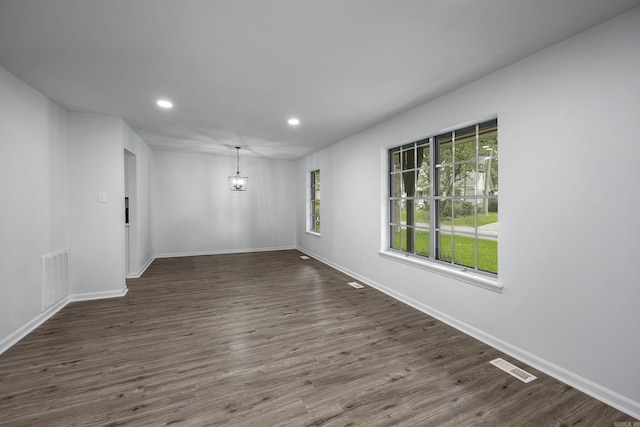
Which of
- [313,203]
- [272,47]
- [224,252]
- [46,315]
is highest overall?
[272,47]

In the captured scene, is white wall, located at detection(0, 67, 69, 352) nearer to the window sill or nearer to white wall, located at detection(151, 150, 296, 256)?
white wall, located at detection(151, 150, 296, 256)

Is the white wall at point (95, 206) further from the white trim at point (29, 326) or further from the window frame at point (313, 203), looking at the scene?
the window frame at point (313, 203)

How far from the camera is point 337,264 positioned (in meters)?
5.53

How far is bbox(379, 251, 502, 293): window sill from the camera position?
8.48 ft

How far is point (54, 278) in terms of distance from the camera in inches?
130

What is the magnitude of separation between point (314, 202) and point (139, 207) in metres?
3.90

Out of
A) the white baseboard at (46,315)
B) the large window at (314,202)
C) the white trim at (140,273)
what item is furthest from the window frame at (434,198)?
the white trim at (140,273)

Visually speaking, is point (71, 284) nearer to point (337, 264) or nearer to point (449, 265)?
point (337, 264)

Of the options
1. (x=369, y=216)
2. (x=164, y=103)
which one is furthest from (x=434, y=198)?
(x=164, y=103)

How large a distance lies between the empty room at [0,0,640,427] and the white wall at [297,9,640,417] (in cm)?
1

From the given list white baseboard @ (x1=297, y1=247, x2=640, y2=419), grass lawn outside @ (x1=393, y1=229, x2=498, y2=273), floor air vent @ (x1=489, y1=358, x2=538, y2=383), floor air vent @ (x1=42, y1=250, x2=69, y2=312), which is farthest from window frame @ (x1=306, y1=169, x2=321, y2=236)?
floor air vent @ (x1=489, y1=358, x2=538, y2=383)

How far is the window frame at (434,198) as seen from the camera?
9.21 feet

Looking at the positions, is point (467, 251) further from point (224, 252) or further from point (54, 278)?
point (224, 252)

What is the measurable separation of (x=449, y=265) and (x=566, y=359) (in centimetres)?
128
